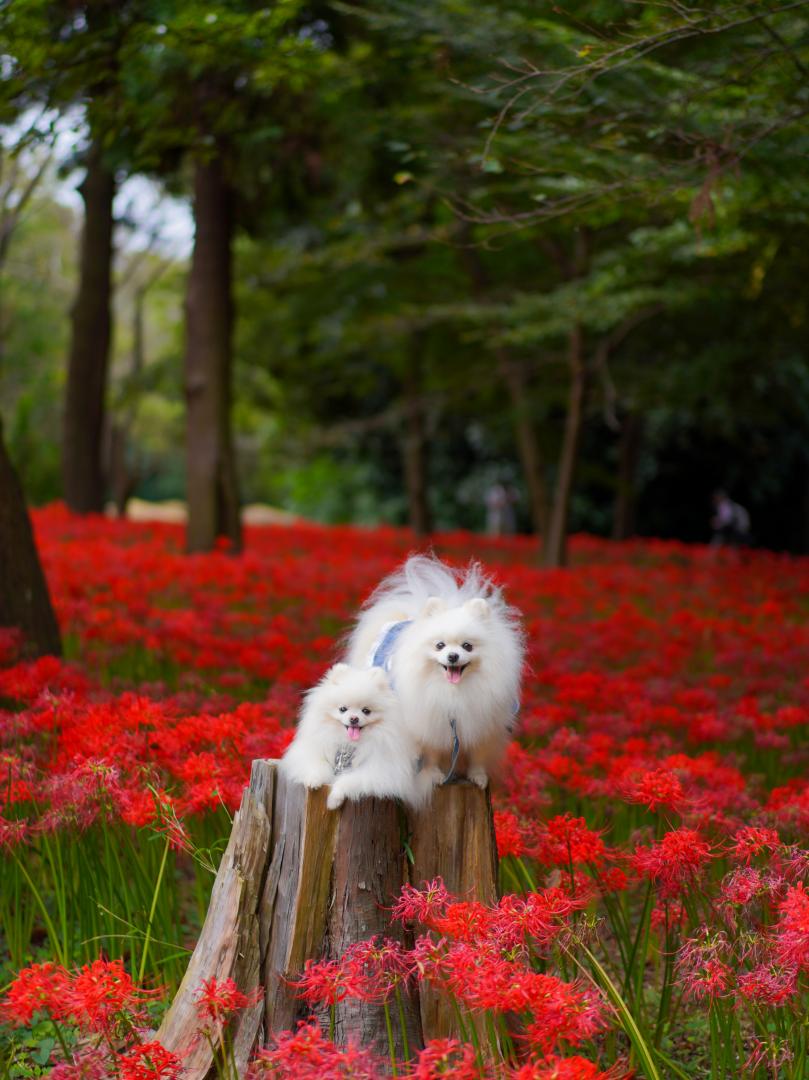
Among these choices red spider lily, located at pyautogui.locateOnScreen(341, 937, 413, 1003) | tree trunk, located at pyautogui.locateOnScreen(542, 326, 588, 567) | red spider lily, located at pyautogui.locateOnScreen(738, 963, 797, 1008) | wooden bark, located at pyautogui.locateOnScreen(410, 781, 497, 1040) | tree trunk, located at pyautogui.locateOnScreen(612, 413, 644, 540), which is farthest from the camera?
tree trunk, located at pyautogui.locateOnScreen(612, 413, 644, 540)

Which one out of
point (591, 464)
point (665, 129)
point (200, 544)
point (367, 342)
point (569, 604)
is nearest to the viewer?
point (665, 129)

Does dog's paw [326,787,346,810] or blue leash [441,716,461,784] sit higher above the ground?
blue leash [441,716,461,784]

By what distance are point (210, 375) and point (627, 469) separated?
10.3 m

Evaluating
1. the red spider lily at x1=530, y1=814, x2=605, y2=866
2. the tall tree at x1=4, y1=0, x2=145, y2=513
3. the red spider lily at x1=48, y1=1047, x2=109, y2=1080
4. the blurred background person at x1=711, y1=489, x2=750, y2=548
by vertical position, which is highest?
the tall tree at x1=4, y1=0, x2=145, y2=513

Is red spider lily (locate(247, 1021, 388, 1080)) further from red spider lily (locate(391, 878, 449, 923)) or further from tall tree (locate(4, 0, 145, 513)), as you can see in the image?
tall tree (locate(4, 0, 145, 513))

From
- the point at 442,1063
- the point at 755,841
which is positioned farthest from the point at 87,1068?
the point at 755,841

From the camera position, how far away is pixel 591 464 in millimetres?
24578

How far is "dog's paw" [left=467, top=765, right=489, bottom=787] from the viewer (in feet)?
12.6

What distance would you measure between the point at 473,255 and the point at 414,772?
48.6ft

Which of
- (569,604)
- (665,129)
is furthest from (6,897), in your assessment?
(569,604)

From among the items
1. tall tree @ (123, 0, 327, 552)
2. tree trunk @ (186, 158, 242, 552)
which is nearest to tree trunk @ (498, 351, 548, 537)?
tall tree @ (123, 0, 327, 552)

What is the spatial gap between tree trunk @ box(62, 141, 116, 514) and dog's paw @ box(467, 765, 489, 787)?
53.0 feet

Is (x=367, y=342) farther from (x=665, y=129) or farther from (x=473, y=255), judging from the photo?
(x=665, y=129)

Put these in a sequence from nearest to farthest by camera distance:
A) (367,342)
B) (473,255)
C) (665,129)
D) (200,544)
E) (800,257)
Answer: (665,129)
(800,257)
(200,544)
(473,255)
(367,342)
